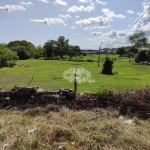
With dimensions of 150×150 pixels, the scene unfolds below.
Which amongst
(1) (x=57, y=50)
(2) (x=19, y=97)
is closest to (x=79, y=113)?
(2) (x=19, y=97)

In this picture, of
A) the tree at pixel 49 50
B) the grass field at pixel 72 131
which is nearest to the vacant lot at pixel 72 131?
the grass field at pixel 72 131

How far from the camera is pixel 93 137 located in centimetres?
333

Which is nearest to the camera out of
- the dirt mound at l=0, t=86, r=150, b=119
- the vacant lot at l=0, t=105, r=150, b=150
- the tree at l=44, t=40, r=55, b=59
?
the vacant lot at l=0, t=105, r=150, b=150

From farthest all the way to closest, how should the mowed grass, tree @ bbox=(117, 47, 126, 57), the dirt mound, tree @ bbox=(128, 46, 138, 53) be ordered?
tree @ bbox=(117, 47, 126, 57), tree @ bbox=(128, 46, 138, 53), the mowed grass, the dirt mound

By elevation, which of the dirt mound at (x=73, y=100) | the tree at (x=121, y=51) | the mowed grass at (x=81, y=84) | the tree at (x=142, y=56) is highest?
the tree at (x=121, y=51)

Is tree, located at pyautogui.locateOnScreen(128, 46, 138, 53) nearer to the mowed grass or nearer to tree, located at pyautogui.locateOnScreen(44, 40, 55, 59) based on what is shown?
tree, located at pyautogui.locateOnScreen(44, 40, 55, 59)

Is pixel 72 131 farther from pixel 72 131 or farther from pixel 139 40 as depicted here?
pixel 139 40

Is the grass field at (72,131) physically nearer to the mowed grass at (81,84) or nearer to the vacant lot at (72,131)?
the vacant lot at (72,131)

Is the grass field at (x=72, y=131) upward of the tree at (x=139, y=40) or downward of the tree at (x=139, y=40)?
downward

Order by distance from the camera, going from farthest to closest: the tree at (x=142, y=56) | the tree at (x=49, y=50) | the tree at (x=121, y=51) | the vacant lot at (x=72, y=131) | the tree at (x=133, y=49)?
the tree at (x=121, y=51), the tree at (x=133, y=49), the tree at (x=49, y=50), the tree at (x=142, y=56), the vacant lot at (x=72, y=131)

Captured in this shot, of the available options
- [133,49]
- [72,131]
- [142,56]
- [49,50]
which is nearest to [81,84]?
[72,131]

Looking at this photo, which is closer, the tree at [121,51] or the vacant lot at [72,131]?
the vacant lot at [72,131]

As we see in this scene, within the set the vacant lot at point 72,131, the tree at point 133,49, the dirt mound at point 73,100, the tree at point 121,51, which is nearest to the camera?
the vacant lot at point 72,131

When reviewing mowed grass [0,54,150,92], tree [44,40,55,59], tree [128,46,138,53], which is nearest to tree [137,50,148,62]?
mowed grass [0,54,150,92]
